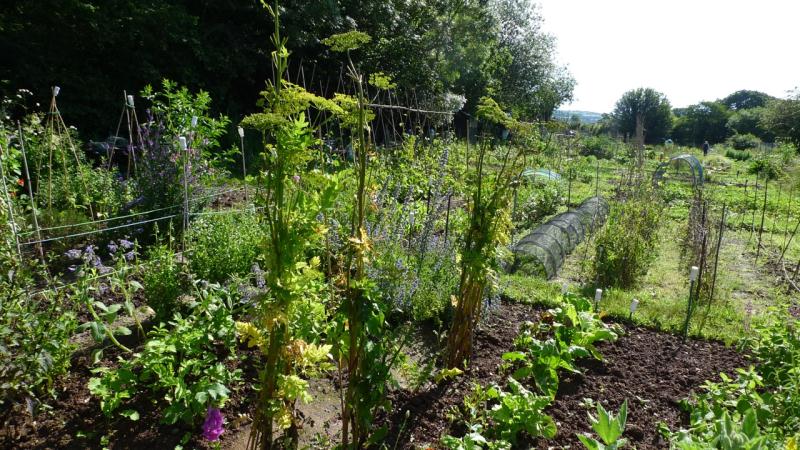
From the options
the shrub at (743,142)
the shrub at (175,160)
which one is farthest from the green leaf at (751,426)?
the shrub at (743,142)

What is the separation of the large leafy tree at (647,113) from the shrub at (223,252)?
154 ft

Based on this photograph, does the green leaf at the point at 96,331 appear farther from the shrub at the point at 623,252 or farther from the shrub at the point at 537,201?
the shrub at the point at 537,201

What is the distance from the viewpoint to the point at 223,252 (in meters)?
3.37

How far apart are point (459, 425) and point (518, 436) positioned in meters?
0.30

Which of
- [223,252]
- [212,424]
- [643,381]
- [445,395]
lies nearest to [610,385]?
[643,381]

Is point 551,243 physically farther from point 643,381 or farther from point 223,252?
point 223,252

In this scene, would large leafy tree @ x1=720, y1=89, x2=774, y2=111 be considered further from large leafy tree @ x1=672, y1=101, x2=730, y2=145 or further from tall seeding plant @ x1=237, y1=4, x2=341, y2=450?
tall seeding plant @ x1=237, y1=4, x2=341, y2=450

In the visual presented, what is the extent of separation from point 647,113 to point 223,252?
51304 mm

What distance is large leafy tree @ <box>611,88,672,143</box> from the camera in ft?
156

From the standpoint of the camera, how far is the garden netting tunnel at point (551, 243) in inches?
217

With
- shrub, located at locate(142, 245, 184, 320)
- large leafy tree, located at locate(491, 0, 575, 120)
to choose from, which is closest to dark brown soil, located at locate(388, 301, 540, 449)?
shrub, located at locate(142, 245, 184, 320)

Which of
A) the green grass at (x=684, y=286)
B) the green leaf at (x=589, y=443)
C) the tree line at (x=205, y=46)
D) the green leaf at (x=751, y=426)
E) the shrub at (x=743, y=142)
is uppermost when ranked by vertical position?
the tree line at (x=205, y=46)

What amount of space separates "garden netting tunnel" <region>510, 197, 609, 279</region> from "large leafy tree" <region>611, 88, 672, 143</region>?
41.9m

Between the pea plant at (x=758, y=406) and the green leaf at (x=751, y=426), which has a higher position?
the green leaf at (x=751, y=426)
